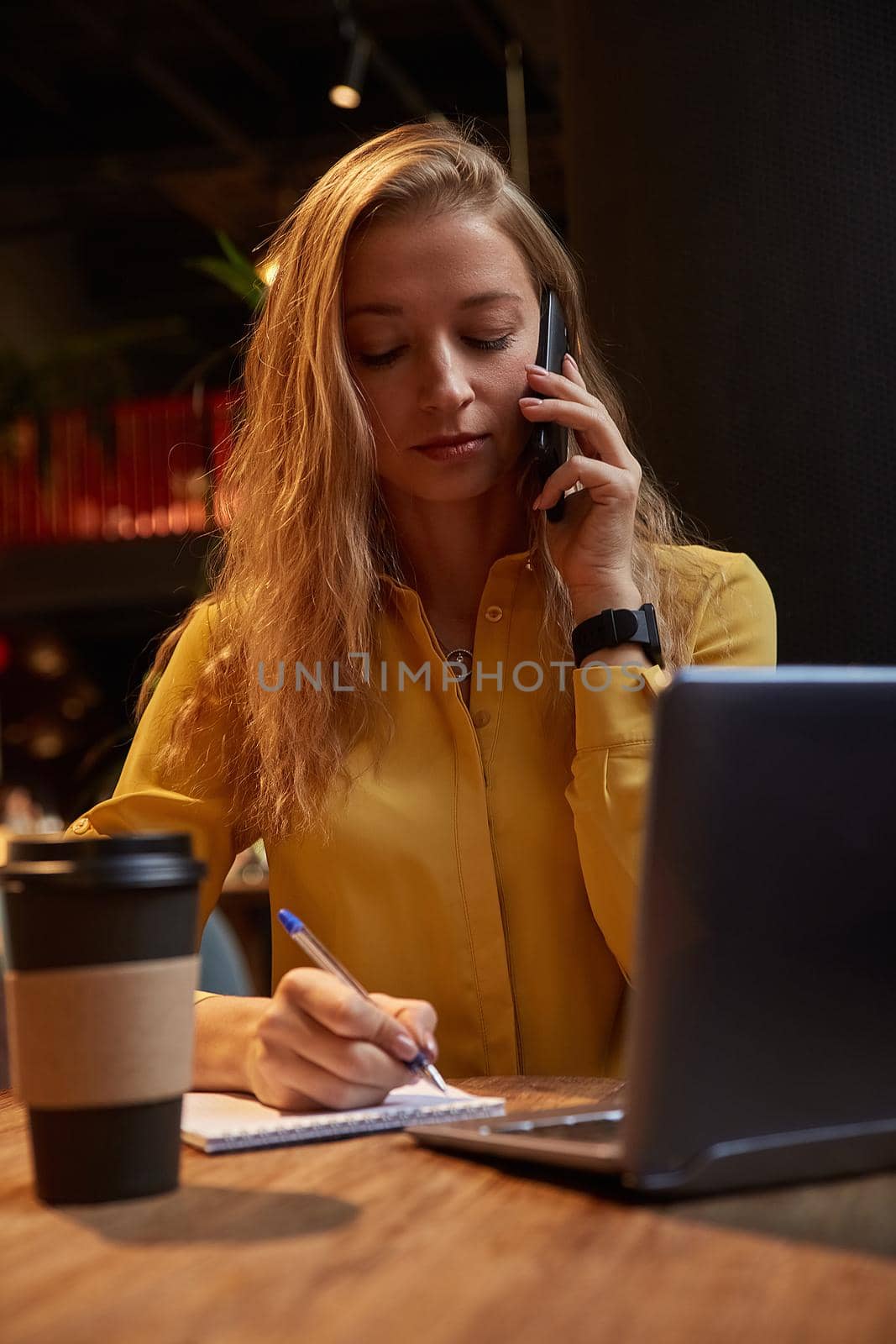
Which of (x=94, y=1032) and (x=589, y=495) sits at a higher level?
(x=589, y=495)

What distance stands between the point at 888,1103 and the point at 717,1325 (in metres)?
0.25

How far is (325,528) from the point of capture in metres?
1.62

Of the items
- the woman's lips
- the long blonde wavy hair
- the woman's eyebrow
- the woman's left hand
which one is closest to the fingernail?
the long blonde wavy hair

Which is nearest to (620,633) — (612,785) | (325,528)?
(612,785)

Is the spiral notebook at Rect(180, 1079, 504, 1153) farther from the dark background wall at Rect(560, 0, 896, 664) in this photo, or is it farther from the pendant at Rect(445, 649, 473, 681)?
the dark background wall at Rect(560, 0, 896, 664)

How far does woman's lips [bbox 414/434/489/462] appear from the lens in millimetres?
1529

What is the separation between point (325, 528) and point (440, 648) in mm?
193

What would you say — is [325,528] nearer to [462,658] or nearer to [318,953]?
[462,658]

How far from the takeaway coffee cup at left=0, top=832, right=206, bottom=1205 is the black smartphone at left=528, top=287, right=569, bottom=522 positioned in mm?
869

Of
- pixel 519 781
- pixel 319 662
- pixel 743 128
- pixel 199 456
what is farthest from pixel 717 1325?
pixel 199 456

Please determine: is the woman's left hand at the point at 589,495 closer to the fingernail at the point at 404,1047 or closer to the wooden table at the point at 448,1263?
the fingernail at the point at 404,1047

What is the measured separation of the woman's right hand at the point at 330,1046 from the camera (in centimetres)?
97

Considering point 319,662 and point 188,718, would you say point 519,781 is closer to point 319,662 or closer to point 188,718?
point 319,662

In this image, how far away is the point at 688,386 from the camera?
1844 millimetres
